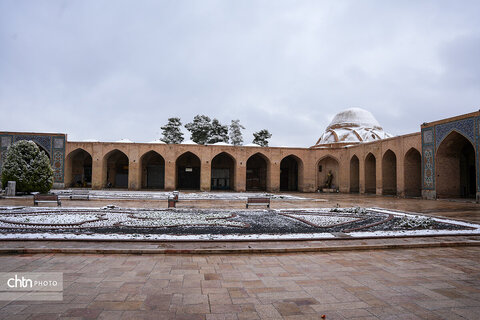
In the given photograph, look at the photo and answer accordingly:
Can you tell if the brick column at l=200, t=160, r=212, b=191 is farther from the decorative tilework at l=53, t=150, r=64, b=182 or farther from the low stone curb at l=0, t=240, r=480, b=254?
the low stone curb at l=0, t=240, r=480, b=254

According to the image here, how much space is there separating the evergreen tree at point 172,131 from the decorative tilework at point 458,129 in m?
27.1

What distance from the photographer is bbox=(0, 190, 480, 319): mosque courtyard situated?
2479mm

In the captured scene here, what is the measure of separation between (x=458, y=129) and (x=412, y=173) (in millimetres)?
4345

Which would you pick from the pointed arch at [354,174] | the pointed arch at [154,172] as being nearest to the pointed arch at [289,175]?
the pointed arch at [354,174]

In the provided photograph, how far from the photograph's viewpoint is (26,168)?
47.7 feet

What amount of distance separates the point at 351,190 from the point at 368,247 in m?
20.9

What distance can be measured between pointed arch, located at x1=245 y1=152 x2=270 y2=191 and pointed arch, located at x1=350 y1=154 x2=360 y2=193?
7577 millimetres

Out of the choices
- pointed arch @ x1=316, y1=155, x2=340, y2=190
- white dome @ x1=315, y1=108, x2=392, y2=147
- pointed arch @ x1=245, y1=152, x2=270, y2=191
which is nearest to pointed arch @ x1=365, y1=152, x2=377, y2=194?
pointed arch @ x1=316, y1=155, x2=340, y2=190

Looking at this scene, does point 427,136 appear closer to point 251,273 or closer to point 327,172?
point 327,172

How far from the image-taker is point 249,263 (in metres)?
3.93

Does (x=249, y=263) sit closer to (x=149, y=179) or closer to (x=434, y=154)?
(x=434, y=154)

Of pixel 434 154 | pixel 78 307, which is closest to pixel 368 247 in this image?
pixel 78 307

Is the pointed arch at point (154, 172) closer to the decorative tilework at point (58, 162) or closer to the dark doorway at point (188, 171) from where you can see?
the dark doorway at point (188, 171)

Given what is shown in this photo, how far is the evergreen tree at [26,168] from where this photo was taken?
1435 centimetres
